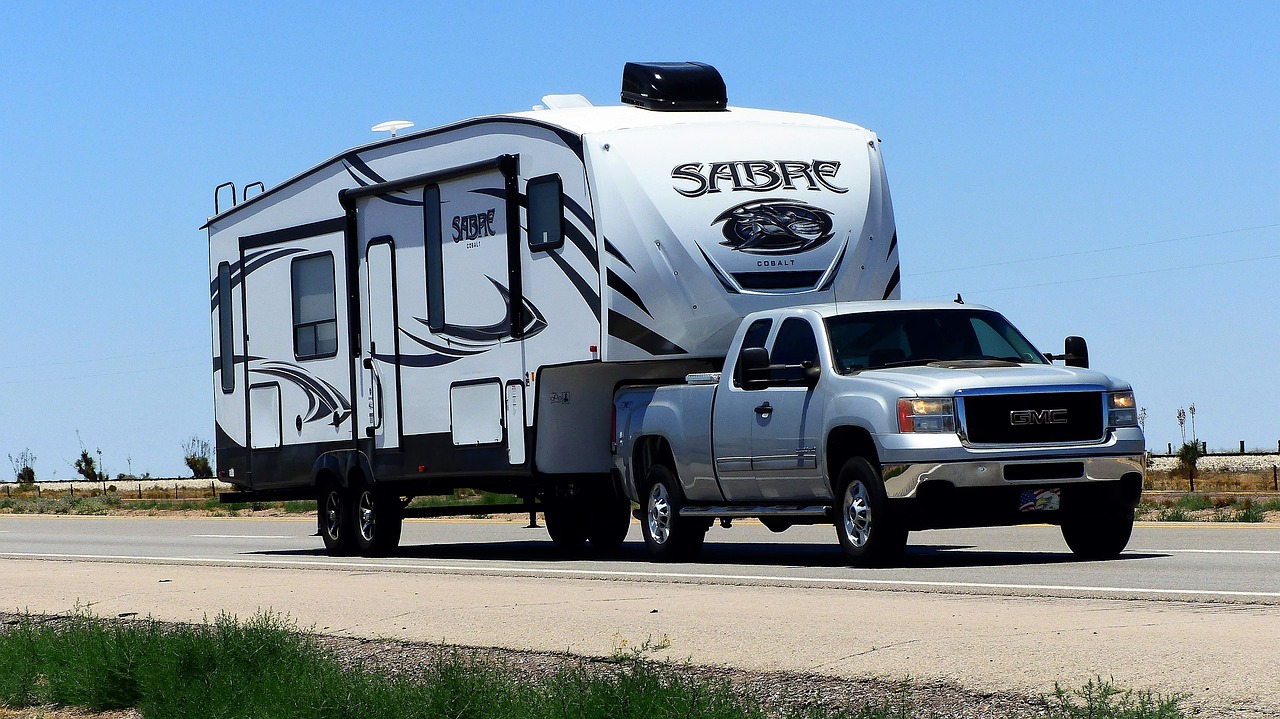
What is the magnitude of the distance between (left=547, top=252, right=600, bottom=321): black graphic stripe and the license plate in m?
4.28

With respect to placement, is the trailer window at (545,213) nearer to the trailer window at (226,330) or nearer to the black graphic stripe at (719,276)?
the black graphic stripe at (719,276)

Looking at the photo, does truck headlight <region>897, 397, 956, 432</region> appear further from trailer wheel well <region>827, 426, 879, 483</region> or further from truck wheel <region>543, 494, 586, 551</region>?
truck wheel <region>543, 494, 586, 551</region>

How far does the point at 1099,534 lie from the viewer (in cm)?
1434

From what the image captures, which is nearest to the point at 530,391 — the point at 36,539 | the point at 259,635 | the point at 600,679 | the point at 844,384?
the point at 844,384

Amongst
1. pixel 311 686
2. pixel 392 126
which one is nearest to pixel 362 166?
pixel 392 126

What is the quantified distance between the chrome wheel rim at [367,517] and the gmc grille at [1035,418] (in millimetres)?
8039

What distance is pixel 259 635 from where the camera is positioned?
32.2 ft

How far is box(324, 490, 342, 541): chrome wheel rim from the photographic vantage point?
19766 mm

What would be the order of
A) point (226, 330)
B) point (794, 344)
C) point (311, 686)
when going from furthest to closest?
point (226, 330), point (794, 344), point (311, 686)

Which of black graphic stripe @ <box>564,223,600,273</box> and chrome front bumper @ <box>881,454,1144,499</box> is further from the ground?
black graphic stripe @ <box>564,223,600,273</box>

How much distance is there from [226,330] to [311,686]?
13.4 metres

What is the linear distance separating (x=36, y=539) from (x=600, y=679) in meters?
24.8

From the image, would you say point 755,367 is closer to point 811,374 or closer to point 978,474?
point 811,374

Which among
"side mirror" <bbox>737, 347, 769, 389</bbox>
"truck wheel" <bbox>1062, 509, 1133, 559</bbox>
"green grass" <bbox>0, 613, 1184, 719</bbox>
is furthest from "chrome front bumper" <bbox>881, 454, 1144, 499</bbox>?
"green grass" <bbox>0, 613, 1184, 719</bbox>
